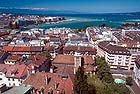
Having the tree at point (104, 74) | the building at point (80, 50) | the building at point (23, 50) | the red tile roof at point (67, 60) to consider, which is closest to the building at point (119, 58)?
the building at point (80, 50)

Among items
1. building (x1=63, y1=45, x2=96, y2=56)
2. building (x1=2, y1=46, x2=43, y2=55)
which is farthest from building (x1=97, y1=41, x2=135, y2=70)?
building (x1=2, y1=46, x2=43, y2=55)

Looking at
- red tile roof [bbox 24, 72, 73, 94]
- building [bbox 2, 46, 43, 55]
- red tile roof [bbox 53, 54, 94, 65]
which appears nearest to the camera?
red tile roof [bbox 24, 72, 73, 94]

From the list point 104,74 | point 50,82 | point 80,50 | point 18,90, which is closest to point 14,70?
point 50,82

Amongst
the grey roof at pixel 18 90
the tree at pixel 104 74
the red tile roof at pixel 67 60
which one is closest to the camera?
the grey roof at pixel 18 90

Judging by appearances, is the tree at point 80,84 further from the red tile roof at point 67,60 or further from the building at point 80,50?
the building at point 80,50

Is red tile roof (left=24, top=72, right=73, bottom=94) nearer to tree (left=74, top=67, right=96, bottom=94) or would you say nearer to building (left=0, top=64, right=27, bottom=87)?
tree (left=74, top=67, right=96, bottom=94)

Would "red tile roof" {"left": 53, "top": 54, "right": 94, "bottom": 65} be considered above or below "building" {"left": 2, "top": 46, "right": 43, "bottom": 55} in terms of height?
above

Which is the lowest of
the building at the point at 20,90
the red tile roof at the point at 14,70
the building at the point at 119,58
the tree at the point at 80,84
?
the building at the point at 119,58

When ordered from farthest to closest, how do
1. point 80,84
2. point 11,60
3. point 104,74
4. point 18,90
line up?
point 11,60 → point 104,74 → point 18,90 → point 80,84

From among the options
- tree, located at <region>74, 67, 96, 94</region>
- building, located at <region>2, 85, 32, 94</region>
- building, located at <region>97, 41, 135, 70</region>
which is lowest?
building, located at <region>97, 41, 135, 70</region>

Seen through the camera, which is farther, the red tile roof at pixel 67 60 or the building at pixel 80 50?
the building at pixel 80 50

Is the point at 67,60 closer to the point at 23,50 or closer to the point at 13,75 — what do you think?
the point at 13,75
